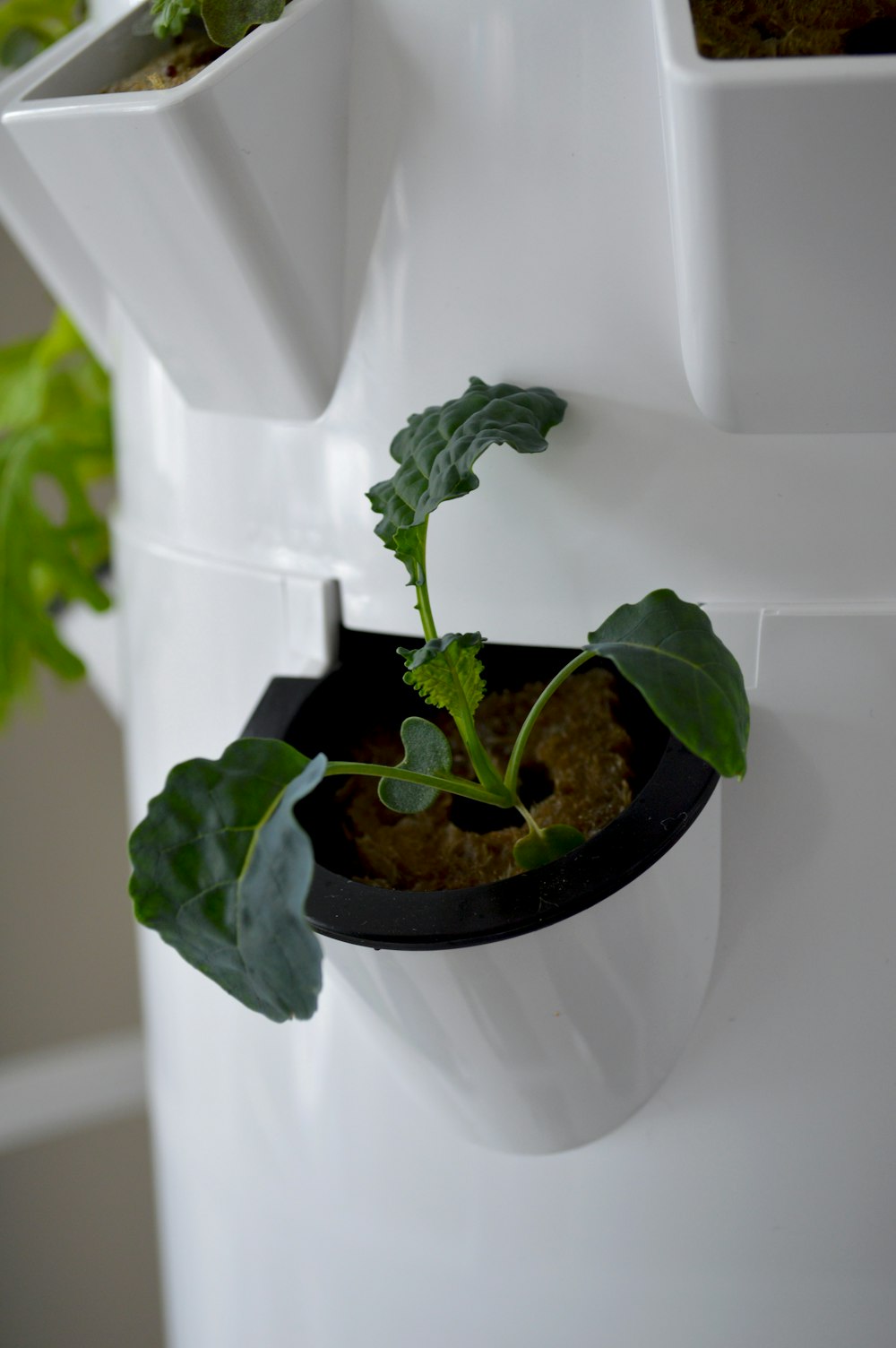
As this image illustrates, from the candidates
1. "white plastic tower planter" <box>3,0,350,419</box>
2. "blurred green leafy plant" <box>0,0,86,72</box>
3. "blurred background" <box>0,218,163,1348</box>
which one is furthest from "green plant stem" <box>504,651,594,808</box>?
"blurred background" <box>0,218,163,1348</box>

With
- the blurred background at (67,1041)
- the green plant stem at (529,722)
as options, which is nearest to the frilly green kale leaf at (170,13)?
the green plant stem at (529,722)

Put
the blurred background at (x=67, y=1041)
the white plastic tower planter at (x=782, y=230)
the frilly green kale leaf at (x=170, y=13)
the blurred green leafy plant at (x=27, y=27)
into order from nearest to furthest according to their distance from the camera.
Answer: the white plastic tower planter at (x=782, y=230)
the frilly green kale leaf at (x=170, y=13)
the blurred green leafy plant at (x=27, y=27)
the blurred background at (x=67, y=1041)

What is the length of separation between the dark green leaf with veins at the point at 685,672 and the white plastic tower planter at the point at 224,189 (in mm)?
170

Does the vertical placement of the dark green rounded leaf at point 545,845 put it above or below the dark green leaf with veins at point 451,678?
below

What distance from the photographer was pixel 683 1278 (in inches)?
18.2

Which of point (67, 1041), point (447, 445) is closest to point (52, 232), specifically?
point (447, 445)

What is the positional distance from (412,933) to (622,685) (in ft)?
0.55

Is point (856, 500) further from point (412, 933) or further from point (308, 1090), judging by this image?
point (308, 1090)

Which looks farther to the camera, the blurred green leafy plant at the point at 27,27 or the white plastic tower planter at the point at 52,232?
the blurred green leafy plant at the point at 27,27

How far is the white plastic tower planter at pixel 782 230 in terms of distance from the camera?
30 centimetres

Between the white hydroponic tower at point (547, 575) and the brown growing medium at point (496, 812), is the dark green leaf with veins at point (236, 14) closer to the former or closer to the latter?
the white hydroponic tower at point (547, 575)

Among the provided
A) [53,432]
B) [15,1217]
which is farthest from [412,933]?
[15,1217]

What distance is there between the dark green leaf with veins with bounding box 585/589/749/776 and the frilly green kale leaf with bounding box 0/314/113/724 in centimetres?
43

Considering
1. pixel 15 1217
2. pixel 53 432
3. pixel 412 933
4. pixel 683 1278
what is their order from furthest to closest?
pixel 15 1217, pixel 53 432, pixel 683 1278, pixel 412 933
